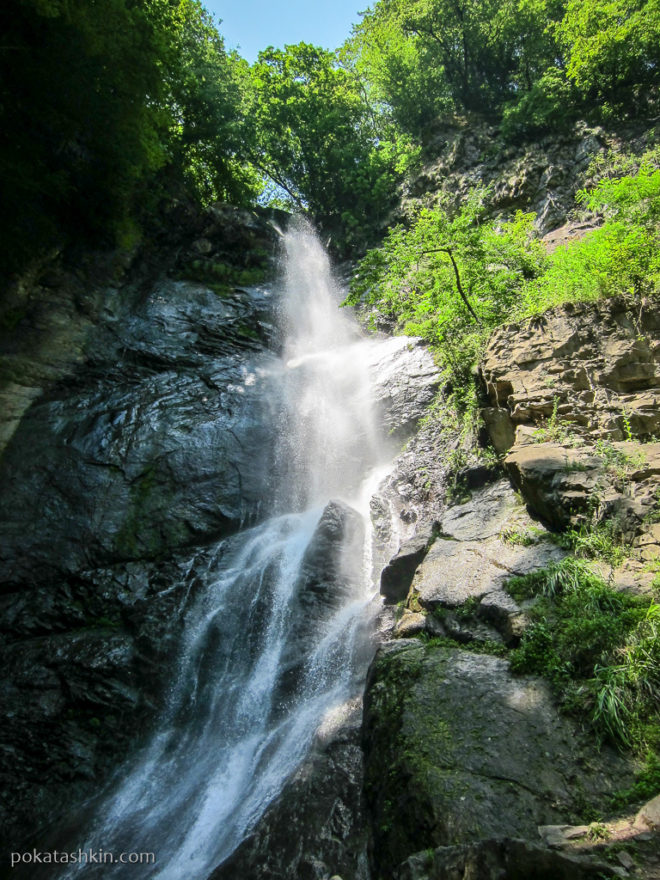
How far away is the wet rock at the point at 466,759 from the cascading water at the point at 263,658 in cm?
168

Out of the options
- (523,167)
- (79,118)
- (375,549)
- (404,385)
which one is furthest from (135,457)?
(523,167)

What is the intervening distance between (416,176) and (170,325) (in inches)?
448

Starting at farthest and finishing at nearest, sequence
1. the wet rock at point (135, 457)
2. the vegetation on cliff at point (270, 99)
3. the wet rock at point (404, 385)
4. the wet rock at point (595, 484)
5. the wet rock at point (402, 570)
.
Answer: the wet rock at point (404, 385)
the vegetation on cliff at point (270, 99)
the wet rock at point (135, 457)
the wet rock at point (402, 570)
the wet rock at point (595, 484)

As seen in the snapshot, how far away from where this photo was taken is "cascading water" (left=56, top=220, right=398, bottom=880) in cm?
508

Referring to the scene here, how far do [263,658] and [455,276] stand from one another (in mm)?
6774

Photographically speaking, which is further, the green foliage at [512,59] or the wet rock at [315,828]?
the green foliage at [512,59]

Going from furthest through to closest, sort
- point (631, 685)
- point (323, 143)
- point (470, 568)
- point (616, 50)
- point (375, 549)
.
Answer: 1. point (323, 143)
2. point (616, 50)
3. point (375, 549)
4. point (470, 568)
5. point (631, 685)

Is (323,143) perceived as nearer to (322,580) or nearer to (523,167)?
(523,167)

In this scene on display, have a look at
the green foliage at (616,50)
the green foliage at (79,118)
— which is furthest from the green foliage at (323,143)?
the green foliage at (616,50)

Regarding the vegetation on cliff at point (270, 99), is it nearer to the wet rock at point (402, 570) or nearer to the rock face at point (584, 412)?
the rock face at point (584, 412)

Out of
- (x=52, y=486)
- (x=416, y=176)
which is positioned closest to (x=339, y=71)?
(x=416, y=176)

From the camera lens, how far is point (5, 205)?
33.2ft

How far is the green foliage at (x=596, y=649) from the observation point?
3221 millimetres

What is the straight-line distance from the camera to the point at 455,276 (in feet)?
26.4
